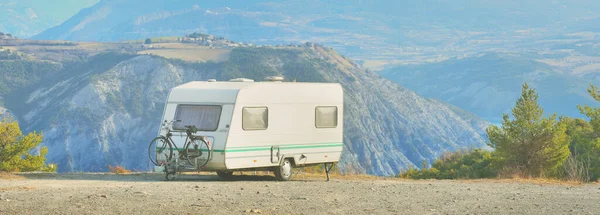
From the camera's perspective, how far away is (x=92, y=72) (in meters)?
159

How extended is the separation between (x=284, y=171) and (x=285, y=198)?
16.2 ft

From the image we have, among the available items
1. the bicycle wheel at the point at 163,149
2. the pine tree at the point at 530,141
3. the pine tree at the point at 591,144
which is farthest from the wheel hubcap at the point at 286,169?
the pine tree at the point at 591,144

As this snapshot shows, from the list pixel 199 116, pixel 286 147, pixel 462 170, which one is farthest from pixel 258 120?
pixel 462 170

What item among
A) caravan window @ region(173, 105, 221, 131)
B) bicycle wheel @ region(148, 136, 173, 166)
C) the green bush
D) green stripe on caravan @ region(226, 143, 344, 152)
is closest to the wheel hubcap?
green stripe on caravan @ region(226, 143, 344, 152)

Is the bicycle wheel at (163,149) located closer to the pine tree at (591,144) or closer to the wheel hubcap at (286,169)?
the wheel hubcap at (286,169)

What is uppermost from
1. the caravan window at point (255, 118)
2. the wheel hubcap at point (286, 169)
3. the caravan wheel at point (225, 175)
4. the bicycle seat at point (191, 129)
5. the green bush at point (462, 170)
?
the caravan window at point (255, 118)

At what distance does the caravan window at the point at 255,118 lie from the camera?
668 inches

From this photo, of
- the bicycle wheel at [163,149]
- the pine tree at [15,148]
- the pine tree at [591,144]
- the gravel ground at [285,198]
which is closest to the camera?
the gravel ground at [285,198]

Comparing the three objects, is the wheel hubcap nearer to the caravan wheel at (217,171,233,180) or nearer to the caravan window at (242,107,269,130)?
the caravan window at (242,107,269,130)

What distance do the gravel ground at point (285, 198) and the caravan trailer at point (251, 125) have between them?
1326 mm

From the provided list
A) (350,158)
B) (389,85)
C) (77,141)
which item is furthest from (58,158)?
(389,85)

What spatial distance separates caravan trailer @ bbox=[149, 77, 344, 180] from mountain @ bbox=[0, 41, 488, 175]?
100653 millimetres

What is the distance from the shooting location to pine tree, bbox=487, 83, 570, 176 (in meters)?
20.4

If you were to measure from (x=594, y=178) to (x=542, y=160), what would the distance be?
155 centimetres
